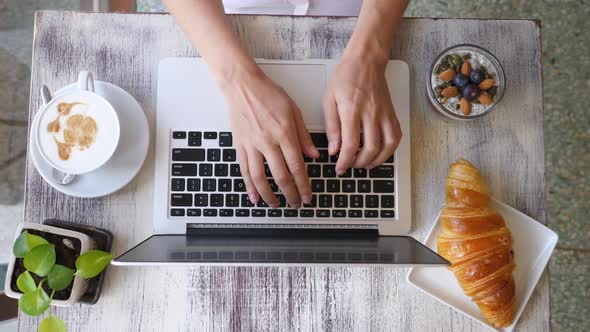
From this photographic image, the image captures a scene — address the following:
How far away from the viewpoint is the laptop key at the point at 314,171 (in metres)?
0.70

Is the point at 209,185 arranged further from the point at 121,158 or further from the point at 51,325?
the point at 51,325

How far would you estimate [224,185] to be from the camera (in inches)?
27.3

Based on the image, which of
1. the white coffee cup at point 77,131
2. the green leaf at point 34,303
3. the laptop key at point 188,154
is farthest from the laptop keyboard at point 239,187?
the green leaf at point 34,303

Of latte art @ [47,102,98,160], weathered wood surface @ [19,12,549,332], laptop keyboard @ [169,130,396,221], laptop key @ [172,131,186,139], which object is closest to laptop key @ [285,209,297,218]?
laptop keyboard @ [169,130,396,221]

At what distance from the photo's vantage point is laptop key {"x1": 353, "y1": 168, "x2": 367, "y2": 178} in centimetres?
70

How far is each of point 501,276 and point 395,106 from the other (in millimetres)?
308

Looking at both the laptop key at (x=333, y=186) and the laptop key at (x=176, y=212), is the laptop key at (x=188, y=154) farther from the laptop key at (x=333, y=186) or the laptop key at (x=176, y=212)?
the laptop key at (x=333, y=186)

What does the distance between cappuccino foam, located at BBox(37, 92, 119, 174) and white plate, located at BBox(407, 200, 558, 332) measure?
1.68 feet

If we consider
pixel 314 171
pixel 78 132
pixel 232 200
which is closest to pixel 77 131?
pixel 78 132

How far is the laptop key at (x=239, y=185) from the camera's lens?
70cm

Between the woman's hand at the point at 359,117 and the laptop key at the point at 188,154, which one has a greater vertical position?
the woman's hand at the point at 359,117

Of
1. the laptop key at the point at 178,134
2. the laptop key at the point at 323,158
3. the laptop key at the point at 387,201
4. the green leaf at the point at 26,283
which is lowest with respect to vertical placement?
the green leaf at the point at 26,283

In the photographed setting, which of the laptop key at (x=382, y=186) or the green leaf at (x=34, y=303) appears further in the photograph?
the laptop key at (x=382, y=186)

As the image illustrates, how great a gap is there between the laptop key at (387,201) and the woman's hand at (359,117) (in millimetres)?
60
